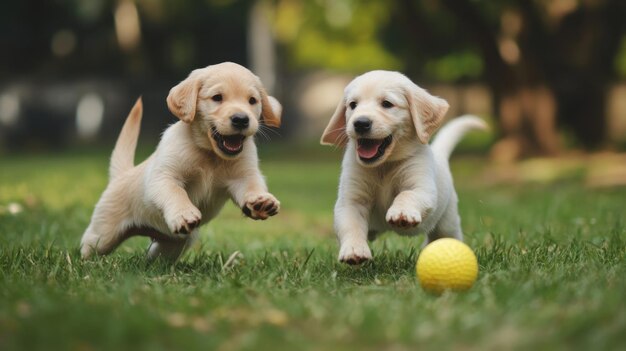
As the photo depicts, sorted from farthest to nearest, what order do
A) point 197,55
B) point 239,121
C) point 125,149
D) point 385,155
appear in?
point 197,55 < point 125,149 < point 385,155 < point 239,121

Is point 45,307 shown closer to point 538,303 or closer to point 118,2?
point 538,303

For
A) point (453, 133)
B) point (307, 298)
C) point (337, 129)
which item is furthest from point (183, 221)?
point (453, 133)

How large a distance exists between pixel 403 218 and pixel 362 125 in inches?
22.7

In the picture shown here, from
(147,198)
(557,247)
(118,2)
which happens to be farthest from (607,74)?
(118,2)

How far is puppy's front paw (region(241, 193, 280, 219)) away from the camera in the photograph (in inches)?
166

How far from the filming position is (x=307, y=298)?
3445 mm

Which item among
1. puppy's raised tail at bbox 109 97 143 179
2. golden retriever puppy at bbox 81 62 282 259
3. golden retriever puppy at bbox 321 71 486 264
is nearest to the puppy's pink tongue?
golden retriever puppy at bbox 321 71 486 264

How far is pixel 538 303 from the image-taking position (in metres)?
3.22

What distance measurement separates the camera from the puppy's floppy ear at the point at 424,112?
4.62 metres

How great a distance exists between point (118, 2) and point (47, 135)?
587 centimetres

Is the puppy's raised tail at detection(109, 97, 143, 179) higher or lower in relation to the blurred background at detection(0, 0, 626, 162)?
higher

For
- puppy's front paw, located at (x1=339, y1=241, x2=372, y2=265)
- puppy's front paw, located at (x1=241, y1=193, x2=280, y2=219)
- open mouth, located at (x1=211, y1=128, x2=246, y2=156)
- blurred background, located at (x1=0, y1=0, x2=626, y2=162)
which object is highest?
open mouth, located at (x1=211, y1=128, x2=246, y2=156)

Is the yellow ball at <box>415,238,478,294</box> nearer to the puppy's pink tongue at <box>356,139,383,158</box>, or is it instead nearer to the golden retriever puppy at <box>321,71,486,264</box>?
the golden retriever puppy at <box>321,71,486,264</box>

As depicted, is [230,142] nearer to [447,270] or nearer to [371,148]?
[371,148]
